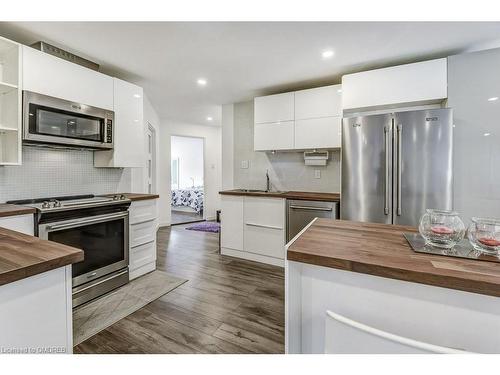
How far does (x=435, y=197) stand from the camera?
2328 mm

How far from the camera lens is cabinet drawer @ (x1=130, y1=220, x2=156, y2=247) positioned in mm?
2751

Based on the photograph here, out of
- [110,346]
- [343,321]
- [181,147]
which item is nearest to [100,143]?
[110,346]

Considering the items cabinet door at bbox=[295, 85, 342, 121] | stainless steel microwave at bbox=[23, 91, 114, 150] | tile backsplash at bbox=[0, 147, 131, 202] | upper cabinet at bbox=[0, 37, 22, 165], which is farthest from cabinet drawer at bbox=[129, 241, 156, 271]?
cabinet door at bbox=[295, 85, 342, 121]

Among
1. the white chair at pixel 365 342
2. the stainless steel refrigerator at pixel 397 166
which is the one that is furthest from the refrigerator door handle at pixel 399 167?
the white chair at pixel 365 342

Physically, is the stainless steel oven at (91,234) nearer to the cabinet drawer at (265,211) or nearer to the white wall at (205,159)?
the cabinet drawer at (265,211)

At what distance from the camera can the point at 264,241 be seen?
3.33m

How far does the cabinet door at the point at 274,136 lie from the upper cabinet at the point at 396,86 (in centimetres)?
78

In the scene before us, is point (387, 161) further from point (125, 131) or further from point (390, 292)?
point (125, 131)

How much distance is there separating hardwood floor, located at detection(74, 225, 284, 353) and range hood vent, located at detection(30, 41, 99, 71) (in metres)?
2.36

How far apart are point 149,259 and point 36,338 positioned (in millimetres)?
2092

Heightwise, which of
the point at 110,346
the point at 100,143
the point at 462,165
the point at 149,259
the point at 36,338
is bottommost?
the point at 110,346

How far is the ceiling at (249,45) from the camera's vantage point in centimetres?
205

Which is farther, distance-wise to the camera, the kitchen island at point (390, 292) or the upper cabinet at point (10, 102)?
the upper cabinet at point (10, 102)
